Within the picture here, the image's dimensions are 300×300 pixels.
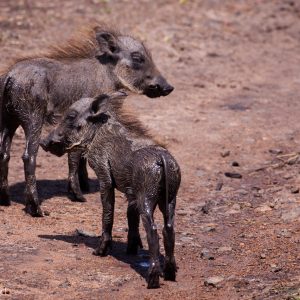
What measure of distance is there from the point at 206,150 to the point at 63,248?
4.02m

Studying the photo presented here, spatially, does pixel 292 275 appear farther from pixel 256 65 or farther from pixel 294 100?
pixel 256 65

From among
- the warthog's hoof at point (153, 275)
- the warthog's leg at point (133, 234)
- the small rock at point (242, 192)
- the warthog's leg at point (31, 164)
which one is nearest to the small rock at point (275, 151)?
the small rock at point (242, 192)

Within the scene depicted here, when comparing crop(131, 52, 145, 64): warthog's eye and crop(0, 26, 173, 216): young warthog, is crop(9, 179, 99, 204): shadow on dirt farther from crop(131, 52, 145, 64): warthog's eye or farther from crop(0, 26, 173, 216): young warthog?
crop(131, 52, 145, 64): warthog's eye

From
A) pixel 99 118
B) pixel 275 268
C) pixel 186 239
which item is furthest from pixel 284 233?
pixel 99 118

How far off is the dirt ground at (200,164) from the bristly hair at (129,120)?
1.04 m

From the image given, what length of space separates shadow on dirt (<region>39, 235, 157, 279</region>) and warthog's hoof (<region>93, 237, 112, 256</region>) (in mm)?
110

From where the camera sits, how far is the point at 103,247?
8.62 metres

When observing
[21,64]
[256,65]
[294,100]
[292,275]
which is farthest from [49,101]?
[256,65]

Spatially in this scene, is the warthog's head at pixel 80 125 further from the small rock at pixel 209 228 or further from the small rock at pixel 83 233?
the small rock at pixel 209 228

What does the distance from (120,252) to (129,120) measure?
1158mm

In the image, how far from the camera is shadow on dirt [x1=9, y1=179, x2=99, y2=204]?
1070 centimetres

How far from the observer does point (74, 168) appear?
10.6m

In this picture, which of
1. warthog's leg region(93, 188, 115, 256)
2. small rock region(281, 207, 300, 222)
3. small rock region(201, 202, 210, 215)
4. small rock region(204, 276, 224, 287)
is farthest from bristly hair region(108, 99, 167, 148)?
small rock region(281, 207, 300, 222)

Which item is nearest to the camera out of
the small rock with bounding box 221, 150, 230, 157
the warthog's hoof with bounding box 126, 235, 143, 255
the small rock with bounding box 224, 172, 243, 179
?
the warthog's hoof with bounding box 126, 235, 143, 255
